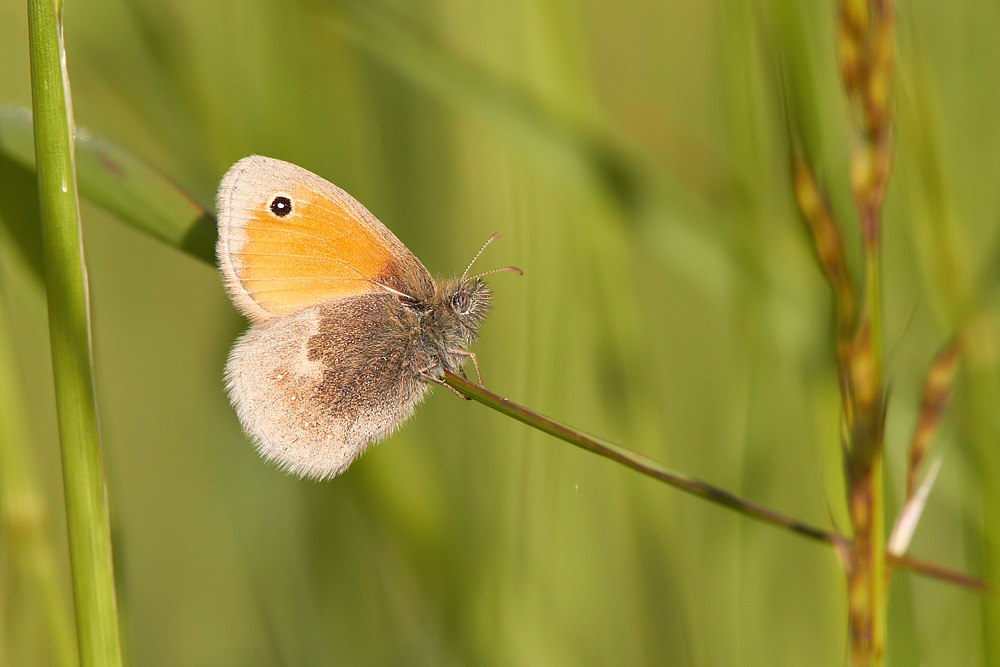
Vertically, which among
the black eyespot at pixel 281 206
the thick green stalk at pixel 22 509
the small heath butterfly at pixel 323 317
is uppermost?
the black eyespot at pixel 281 206

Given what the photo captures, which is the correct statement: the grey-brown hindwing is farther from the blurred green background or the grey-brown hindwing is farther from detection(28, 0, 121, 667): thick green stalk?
detection(28, 0, 121, 667): thick green stalk

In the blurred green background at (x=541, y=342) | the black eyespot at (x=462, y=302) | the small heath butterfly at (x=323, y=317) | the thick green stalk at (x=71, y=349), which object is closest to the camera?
the thick green stalk at (x=71, y=349)

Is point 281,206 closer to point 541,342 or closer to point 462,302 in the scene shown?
point 462,302

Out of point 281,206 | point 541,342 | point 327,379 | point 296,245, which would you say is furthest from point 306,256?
point 541,342

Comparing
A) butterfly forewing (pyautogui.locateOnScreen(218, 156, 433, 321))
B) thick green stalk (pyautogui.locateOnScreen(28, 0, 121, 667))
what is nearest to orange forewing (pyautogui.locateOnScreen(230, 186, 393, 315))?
butterfly forewing (pyautogui.locateOnScreen(218, 156, 433, 321))

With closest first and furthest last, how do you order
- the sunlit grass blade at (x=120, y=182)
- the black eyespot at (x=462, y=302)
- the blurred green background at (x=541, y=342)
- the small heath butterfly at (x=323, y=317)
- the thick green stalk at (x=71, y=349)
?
the thick green stalk at (x=71, y=349), the sunlit grass blade at (x=120, y=182), the blurred green background at (x=541, y=342), the small heath butterfly at (x=323, y=317), the black eyespot at (x=462, y=302)

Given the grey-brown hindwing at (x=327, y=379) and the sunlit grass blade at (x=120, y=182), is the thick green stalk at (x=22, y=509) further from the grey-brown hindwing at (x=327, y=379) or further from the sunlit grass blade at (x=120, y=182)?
the grey-brown hindwing at (x=327, y=379)

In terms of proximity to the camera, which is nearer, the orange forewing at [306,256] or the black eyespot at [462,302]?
the orange forewing at [306,256]

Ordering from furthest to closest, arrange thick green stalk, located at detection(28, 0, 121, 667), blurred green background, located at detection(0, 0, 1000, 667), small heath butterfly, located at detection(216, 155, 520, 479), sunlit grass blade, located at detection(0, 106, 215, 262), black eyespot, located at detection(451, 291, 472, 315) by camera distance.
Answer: black eyespot, located at detection(451, 291, 472, 315) → small heath butterfly, located at detection(216, 155, 520, 479) → blurred green background, located at detection(0, 0, 1000, 667) → sunlit grass blade, located at detection(0, 106, 215, 262) → thick green stalk, located at detection(28, 0, 121, 667)

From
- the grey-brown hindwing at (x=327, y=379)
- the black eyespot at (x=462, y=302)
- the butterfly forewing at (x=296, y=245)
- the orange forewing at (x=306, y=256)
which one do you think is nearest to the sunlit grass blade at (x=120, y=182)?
the butterfly forewing at (x=296, y=245)
